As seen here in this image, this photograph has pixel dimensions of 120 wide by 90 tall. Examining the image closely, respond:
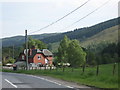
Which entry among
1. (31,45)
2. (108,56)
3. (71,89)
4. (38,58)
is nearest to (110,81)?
(71,89)

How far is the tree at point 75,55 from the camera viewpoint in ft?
335

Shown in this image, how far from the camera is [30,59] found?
102312mm

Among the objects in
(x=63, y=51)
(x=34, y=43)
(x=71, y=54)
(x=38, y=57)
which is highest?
(x=34, y=43)

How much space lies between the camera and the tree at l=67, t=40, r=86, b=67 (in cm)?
10206

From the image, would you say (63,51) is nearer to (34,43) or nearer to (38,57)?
(38,57)

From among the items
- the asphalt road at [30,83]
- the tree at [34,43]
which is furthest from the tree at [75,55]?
the asphalt road at [30,83]

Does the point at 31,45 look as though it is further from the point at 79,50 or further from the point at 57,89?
the point at 57,89

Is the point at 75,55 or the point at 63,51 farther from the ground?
the point at 63,51

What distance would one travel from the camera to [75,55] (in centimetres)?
10431

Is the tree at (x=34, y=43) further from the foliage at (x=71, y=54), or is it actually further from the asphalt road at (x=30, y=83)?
the asphalt road at (x=30, y=83)

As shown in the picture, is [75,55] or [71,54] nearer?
[75,55]

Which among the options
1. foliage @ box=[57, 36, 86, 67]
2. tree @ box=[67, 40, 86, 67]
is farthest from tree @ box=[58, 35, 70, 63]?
tree @ box=[67, 40, 86, 67]

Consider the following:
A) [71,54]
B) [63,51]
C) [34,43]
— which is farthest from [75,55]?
[34,43]

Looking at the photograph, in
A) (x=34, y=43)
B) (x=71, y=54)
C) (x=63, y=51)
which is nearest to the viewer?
(x=71, y=54)
